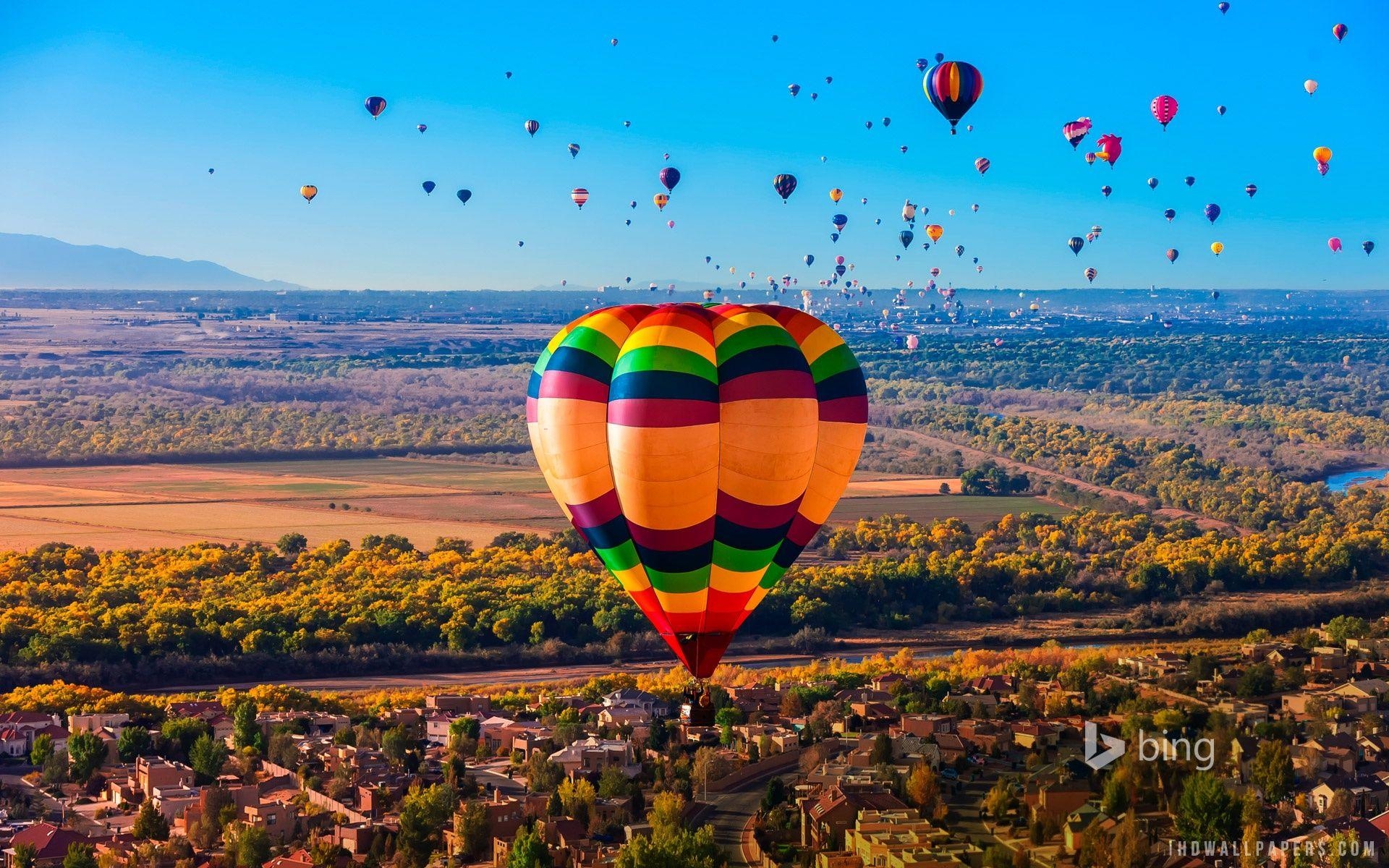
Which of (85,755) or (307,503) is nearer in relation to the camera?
(85,755)

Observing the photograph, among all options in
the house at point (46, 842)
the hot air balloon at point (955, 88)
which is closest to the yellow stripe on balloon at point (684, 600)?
the house at point (46, 842)

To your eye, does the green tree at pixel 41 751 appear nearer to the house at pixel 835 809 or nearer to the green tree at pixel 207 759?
the green tree at pixel 207 759

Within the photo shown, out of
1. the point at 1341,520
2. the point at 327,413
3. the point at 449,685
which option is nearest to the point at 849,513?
the point at 1341,520

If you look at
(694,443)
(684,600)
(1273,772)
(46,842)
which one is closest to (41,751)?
(46,842)

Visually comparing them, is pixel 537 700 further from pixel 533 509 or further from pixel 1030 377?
pixel 1030 377

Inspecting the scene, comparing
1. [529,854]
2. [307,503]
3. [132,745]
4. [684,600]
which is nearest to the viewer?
[684,600]

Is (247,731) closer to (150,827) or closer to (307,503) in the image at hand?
(150,827)
